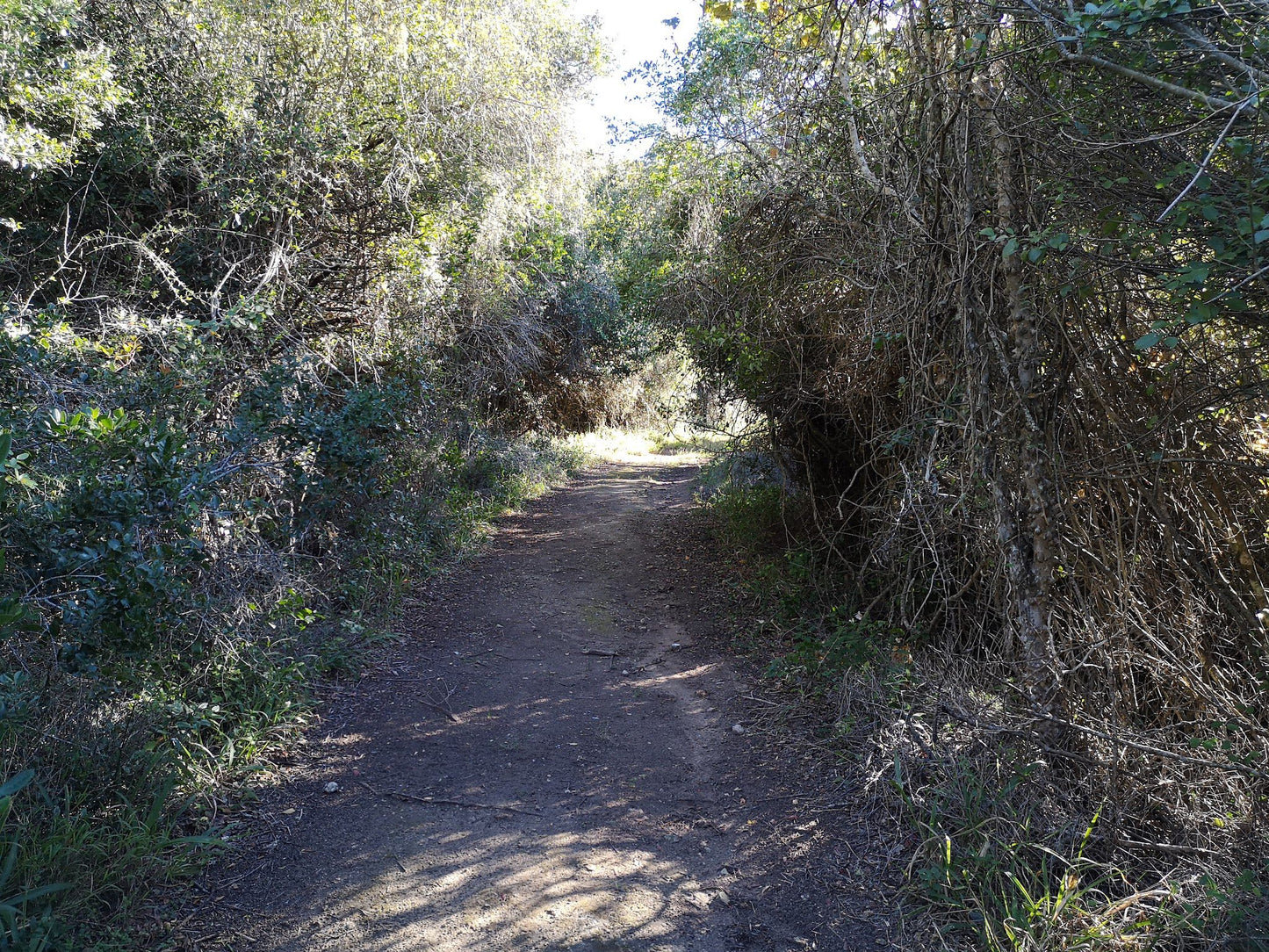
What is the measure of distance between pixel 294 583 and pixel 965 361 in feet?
15.4

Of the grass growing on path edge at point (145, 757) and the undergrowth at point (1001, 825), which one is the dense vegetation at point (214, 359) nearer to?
the grass growing on path edge at point (145, 757)

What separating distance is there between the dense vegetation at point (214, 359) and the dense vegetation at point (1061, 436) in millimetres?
3866

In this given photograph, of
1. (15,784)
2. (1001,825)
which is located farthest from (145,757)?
(1001,825)

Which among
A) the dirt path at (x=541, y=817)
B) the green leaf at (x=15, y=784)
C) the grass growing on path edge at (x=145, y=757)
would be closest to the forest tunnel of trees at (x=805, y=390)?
the grass growing on path edge at (x=145, y=757)

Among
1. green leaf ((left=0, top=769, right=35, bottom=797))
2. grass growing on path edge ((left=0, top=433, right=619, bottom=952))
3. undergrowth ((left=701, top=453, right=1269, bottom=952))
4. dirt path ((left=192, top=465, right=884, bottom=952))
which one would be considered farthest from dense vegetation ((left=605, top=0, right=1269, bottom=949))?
green leaf ((left=0, top=769, right=35, bottom=797))

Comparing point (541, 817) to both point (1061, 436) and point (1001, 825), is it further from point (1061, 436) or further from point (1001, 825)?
point (1061, 436)

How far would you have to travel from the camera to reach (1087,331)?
4.12 m

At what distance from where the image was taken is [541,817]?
423cm

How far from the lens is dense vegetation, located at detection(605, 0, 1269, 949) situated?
3018 millimetres

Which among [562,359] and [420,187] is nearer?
[420,187]

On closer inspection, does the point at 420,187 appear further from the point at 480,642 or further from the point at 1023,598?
the point at 1023,598

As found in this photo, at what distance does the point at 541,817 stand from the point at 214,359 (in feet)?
13.9

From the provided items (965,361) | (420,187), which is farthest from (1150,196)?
(420,187)

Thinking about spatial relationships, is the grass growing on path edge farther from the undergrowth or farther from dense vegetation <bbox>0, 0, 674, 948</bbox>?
the undergrowth
